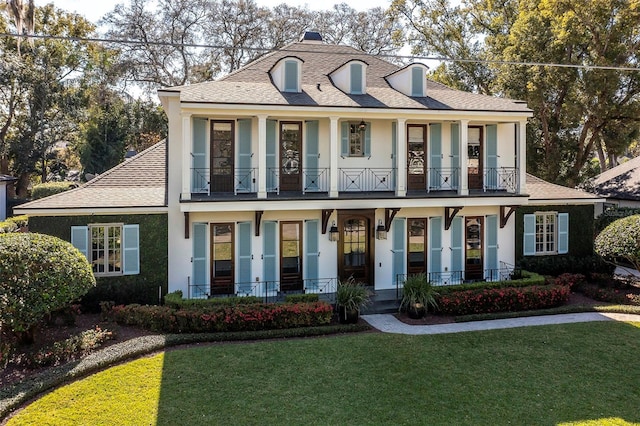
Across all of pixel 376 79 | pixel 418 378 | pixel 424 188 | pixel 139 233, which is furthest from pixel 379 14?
pixel 418 378

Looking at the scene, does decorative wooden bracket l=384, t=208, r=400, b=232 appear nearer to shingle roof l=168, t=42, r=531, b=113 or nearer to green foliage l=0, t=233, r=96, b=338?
shingle roof l=168, t=42, r=531, b=113

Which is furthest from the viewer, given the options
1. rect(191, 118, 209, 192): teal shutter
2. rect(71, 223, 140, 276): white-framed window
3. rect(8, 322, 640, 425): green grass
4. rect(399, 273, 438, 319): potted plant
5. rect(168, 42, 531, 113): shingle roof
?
rect(191, 118, 209, 192): teal shutter

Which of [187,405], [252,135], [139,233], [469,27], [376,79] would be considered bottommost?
[187,405]

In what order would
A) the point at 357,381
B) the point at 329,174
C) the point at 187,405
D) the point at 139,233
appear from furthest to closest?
the point at 329,174
the point at 139,233
the point at 357,381
the point at 187,405

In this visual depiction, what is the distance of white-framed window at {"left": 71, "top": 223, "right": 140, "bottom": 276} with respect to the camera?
44.5 ft

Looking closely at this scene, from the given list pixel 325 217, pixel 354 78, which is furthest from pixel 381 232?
pixel 354 78

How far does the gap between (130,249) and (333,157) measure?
6.92 metres

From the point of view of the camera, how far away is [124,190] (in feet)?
49.0

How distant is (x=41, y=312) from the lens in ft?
32.0

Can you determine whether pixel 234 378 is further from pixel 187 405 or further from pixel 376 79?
pixel 376 79

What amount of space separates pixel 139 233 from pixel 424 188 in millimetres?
9705

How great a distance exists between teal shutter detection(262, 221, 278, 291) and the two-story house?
0.11 feet

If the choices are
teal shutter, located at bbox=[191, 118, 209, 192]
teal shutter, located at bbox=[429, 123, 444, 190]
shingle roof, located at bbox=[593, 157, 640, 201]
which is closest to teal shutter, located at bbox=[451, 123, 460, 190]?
teal shutter, located at bbox=[429, 123, 444, 190]

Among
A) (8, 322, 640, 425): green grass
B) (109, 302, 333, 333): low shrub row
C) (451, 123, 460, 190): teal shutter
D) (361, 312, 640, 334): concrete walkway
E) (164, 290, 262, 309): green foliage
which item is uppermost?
(451, 123, 460, 190): teal shutter
